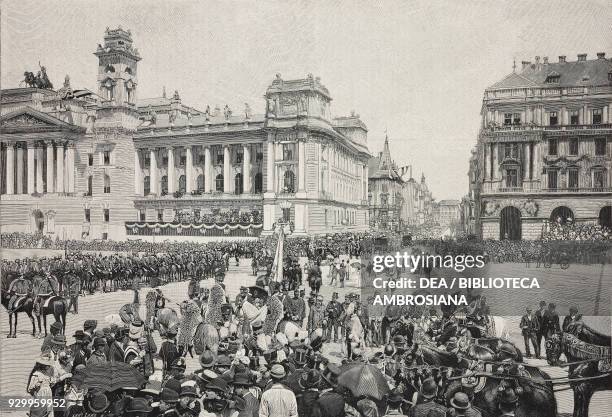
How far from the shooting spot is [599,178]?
10336mm

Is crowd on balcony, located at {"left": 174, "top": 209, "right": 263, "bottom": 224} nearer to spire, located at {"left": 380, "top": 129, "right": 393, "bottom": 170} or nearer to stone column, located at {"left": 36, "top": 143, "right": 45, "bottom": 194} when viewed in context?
spire, located at {"left": 380, "top": 129, "right": 393, "bottom": 170}

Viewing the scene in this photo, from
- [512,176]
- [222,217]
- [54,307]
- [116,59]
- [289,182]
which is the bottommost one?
[54,307]

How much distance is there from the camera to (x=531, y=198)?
11352mm

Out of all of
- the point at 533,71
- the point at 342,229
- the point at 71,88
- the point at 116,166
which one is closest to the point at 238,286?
the point at 342,229

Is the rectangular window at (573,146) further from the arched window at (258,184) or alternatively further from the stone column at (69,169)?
the arched window at (258,184)

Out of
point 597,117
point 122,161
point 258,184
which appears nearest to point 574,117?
point 597,117

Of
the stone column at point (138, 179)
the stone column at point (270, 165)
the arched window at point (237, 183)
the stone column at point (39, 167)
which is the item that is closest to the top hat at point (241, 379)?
the stone column at point (39, 167)

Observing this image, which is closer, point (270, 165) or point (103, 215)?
point (103, 215)

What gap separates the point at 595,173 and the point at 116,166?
1511 centimetres

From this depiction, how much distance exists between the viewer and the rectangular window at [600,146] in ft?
34.1

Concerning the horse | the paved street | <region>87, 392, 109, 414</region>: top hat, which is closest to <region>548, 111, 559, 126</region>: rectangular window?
the paved street

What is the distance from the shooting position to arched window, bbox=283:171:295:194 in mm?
15526

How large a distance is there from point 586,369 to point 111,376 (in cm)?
660

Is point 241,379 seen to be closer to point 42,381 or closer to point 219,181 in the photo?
point 42,381
